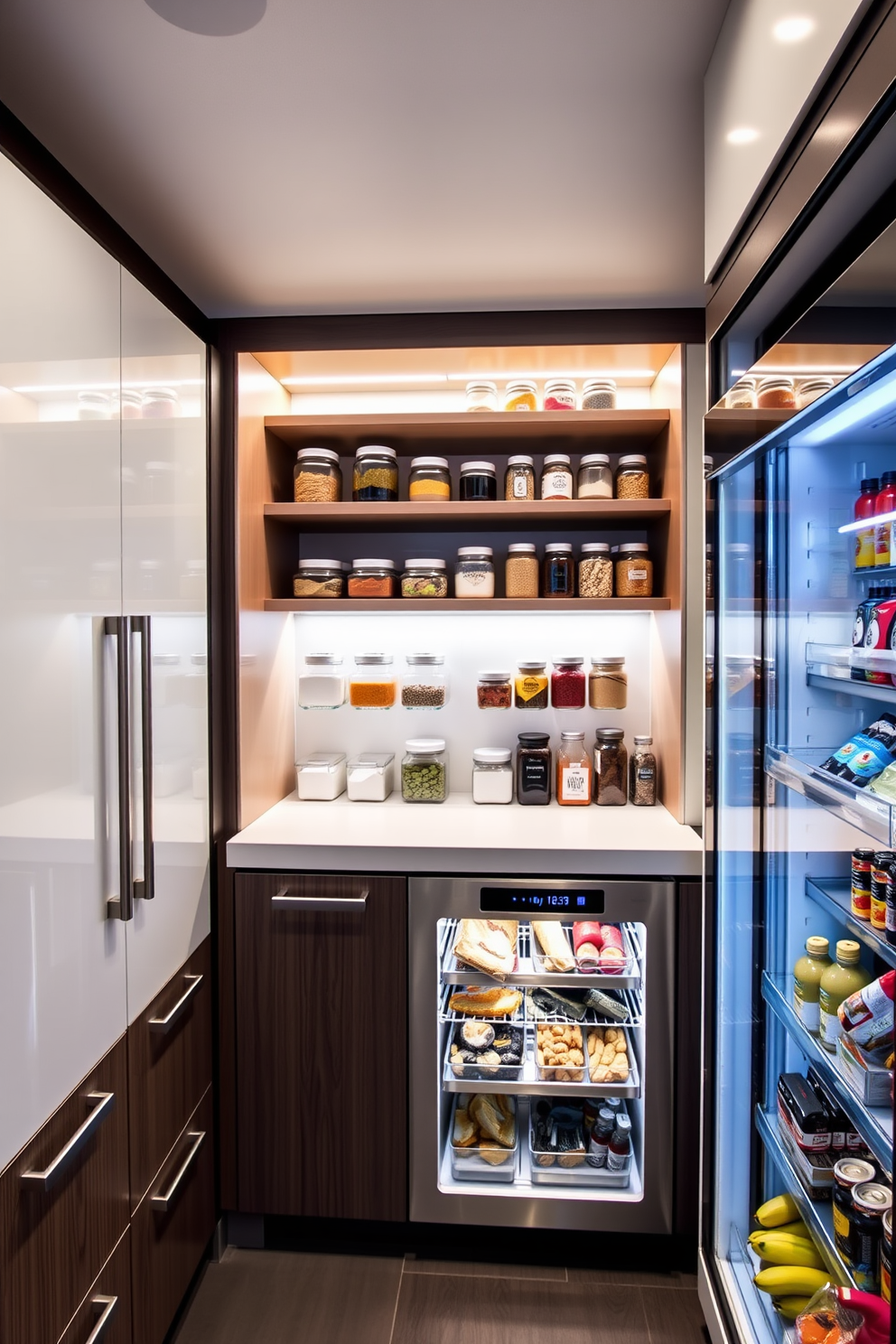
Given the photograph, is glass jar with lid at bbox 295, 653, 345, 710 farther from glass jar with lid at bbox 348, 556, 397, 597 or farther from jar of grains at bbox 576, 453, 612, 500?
jar of grains at bbox 576, 453, 612, 500

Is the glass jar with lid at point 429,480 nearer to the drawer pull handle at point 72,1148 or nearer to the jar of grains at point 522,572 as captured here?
the jar of grains at point 522,572

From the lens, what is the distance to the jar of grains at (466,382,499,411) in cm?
220

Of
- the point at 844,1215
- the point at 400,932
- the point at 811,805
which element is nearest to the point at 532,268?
the point at 811,805

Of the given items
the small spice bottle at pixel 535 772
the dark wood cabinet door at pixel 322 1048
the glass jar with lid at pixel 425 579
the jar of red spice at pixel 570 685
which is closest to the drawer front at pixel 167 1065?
the dark wood cabinet door at pixel 322 1048

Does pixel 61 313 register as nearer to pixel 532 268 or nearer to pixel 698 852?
pixel 532 268

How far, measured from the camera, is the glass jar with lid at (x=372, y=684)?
241 cm

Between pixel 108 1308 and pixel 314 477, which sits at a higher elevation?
pixel 314 477

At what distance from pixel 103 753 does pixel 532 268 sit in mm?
1444

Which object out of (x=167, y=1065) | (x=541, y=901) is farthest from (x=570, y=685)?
(x=167, y=1065)

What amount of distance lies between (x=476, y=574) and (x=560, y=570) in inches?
9.3

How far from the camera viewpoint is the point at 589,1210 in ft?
6.19

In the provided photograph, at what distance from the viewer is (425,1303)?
1836mm

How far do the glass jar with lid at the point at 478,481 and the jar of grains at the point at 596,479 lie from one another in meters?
0.25

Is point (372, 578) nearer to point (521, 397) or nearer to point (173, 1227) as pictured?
point (521, 397)
